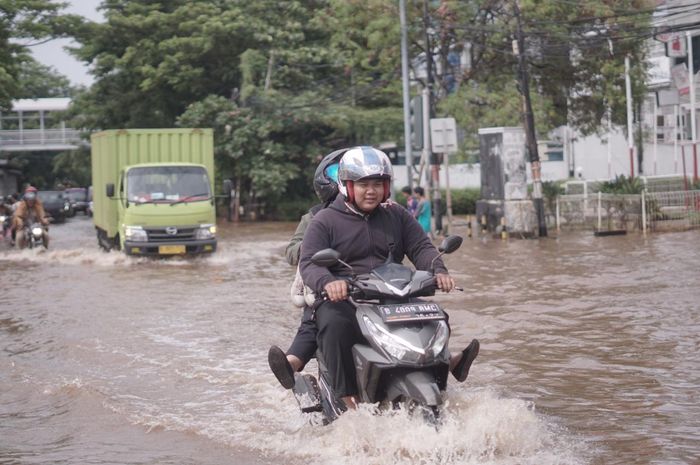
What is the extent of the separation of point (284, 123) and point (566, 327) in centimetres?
2587

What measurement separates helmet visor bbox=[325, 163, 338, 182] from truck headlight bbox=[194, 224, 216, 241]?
14.2 metres

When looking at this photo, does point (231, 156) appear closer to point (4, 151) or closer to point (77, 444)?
point (77, 444)

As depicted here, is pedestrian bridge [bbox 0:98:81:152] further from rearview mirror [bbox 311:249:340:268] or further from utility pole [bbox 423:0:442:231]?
rearview mirror [bbox 311:249:340:268]

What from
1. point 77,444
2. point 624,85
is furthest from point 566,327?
point 624,85

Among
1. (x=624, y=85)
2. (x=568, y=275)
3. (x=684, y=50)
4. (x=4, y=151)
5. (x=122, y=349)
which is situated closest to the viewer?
(x=122, y=349)

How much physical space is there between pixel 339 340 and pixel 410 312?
55 cm

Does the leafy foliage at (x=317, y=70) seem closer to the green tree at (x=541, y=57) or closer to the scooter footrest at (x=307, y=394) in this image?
the green tree at (x=541, y=57)

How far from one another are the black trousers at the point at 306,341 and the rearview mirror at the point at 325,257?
85 cm

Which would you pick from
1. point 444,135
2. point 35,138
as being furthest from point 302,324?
point 35,138

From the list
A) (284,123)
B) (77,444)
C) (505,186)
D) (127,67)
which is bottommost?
(77,444)

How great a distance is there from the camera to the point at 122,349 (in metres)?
10.6

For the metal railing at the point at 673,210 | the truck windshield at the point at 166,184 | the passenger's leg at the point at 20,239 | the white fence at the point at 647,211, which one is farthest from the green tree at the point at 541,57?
the passenger's leg at the point at 20,239

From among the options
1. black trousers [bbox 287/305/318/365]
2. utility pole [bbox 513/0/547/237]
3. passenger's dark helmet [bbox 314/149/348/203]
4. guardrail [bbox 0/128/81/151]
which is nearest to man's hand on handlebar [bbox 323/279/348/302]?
black trousers [bbox 287/305/318/365]

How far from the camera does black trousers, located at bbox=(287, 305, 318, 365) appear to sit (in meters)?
6.59
